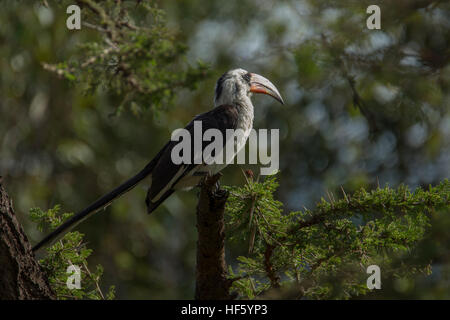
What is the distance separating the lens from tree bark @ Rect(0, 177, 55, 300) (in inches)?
94.2

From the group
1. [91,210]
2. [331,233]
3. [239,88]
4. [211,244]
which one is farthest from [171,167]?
[331,233]

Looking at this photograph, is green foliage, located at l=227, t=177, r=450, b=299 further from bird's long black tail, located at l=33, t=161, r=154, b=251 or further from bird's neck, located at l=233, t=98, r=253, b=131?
bird's neck, located at l=233, t=98, r=253, b=131

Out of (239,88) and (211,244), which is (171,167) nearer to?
(211,244)

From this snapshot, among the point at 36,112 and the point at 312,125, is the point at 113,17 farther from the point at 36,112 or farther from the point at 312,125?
the point at 36,112

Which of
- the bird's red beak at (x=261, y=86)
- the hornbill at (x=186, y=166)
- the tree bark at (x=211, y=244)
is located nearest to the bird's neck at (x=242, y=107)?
the hornbill at (x=186, y=166)

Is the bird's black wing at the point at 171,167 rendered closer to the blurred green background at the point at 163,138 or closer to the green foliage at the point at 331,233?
the green foliage at the point at 331,233

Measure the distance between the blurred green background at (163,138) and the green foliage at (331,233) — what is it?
2433mm

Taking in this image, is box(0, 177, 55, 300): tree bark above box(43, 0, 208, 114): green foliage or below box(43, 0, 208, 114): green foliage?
below

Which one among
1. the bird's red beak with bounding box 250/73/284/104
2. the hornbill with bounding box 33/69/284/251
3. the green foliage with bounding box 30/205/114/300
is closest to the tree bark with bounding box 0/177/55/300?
the green foliage with bounding box 30/205/114/300

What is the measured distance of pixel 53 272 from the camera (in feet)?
9.04

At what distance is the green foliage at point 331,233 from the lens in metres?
2.54

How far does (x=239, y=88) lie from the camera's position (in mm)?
4105

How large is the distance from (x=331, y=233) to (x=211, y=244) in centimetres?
58

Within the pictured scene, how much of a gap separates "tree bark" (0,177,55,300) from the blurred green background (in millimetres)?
3100
